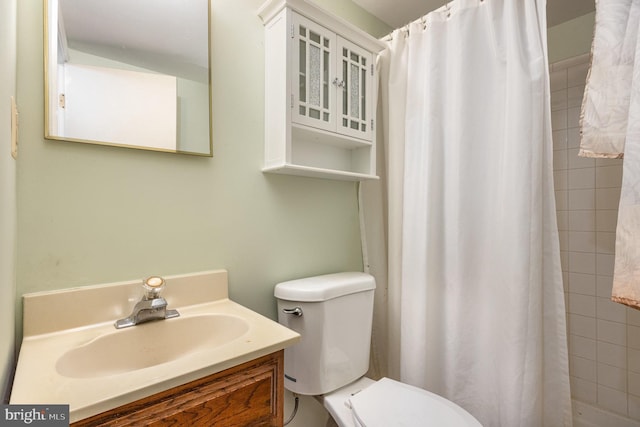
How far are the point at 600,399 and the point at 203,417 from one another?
221cm

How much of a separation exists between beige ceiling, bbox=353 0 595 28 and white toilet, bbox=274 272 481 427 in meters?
1.44

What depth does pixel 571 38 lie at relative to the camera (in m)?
1.79

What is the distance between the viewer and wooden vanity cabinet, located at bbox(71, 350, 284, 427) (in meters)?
0.60

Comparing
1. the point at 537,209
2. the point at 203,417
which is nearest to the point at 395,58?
the point at 537,209

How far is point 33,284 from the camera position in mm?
845

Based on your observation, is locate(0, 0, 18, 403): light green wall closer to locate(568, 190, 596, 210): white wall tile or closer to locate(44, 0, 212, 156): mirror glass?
locate(44, 0, 212, 156): mirror glass

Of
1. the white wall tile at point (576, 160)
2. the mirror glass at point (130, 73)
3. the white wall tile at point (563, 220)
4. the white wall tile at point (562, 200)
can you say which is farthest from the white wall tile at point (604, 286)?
the mirror glass at point (130, 73)

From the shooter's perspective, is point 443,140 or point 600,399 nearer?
point 443,140

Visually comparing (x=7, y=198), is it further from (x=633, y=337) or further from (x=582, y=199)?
(x=633, y=337)

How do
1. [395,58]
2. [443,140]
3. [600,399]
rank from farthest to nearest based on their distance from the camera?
[600,399], [395,58], [443,140]

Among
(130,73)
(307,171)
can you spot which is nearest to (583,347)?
(307,171)

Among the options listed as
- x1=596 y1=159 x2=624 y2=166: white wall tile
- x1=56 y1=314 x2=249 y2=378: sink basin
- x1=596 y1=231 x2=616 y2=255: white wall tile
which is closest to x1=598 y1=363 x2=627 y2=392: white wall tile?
x1=596 y1=231 x2=616 y2=255: white wall tile

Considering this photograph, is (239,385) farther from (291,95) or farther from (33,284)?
(291,95)

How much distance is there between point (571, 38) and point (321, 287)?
203 centimetres
